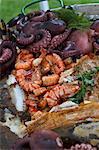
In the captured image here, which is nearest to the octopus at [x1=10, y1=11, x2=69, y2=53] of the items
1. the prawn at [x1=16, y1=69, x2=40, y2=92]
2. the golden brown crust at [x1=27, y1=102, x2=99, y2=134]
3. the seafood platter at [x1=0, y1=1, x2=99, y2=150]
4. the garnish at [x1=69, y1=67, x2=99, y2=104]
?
the seafood platter at [x1=0, y1=1, x2=99, y2=150]

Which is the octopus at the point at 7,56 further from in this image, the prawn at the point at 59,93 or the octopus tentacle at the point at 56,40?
the prawn at the point at 59,93

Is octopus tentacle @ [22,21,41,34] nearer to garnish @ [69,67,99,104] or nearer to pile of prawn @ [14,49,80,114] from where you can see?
pile of prawn @ [14,49,80,114]

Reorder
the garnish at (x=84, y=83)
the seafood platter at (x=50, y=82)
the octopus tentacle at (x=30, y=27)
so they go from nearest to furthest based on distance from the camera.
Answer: the seafood platter at (x=50, y=82), the garnish at (x=84, y=83), the octopus tentacle at (x=30, y=27)

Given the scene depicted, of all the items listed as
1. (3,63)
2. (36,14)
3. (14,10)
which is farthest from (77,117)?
(14,10)

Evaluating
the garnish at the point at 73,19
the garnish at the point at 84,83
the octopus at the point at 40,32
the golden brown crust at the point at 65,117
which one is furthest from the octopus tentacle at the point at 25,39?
the golden brown crust at the point at 65,117

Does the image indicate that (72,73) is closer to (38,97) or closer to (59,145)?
(38,97)
